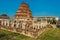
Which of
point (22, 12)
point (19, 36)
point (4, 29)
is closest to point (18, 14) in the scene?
point (22, 12)

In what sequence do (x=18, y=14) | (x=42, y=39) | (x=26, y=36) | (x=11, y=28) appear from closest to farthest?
1. (x=42, y=39)
2. (x=26, y=36)
3. (x=11, y=28)
4. (x=18, y=14)

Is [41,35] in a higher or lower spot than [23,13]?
lower

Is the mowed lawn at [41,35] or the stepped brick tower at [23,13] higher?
the stepped brick tower at [23,13]

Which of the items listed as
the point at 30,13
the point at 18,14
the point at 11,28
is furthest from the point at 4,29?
the point at 30,13

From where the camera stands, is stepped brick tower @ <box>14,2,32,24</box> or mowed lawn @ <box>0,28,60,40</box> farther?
stepped brick tower @ <box>14,2,32,24</box>

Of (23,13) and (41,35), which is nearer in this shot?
(41,35)

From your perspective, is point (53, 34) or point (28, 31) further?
point (28, 31)

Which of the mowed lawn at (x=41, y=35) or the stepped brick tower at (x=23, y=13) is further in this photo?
the stepped brick tower at (x=23, y=13)

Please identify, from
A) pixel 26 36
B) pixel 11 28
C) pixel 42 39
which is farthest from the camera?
pixel 11 28

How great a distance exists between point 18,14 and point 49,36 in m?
27.6

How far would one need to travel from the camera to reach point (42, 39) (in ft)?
127

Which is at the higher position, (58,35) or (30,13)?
(30,13)

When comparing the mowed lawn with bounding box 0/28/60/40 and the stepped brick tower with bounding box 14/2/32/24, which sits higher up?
the stepped brick tower with bounding box 14/2/32/24

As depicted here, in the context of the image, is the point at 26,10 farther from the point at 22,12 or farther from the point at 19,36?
the point at 19,36
